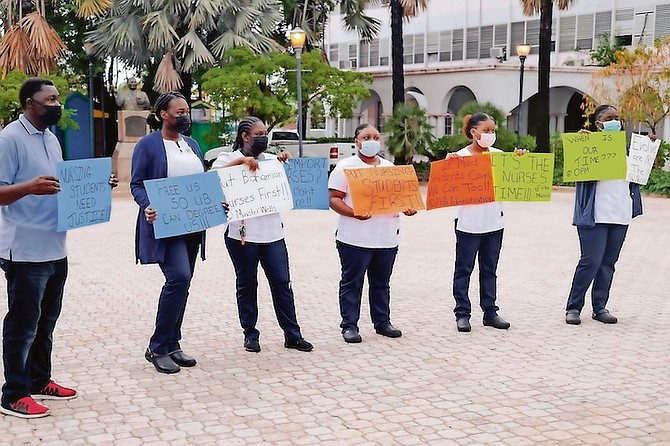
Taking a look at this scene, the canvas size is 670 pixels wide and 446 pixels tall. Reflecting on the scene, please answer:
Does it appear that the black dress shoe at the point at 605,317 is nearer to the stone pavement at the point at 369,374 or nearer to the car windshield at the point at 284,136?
the stone pavement at the point at 369,374

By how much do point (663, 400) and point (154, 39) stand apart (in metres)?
22.5

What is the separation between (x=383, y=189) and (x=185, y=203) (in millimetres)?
1618

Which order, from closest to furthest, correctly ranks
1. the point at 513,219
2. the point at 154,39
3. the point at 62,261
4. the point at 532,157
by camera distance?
the point at 62,261 < the point at 532,157 < the point at 513,219 < the point at 154,39

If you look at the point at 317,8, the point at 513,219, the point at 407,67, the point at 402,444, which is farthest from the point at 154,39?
the point at 402,444

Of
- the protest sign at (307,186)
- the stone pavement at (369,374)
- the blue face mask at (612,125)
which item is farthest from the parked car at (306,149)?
the protest sign at (307,186)

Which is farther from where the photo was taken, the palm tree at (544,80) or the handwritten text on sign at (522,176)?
the palm tree at (544,80)

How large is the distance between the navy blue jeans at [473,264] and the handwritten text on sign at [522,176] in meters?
0.36

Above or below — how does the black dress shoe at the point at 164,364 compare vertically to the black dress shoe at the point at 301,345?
above

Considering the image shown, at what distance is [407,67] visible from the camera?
1687 inches

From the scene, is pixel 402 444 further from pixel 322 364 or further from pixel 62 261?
pixel 62 261

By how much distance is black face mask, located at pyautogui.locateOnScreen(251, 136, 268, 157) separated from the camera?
239 inches

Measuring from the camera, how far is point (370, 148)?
6.45m

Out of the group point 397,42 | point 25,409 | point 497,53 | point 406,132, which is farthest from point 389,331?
point 497,53

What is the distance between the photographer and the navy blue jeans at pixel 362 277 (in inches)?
255
